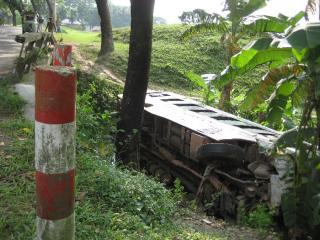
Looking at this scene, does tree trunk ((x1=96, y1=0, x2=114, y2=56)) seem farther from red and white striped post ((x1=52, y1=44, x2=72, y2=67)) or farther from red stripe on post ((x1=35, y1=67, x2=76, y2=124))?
red stripe on post ((x1=35, y1=67, x2=76, y2=124))

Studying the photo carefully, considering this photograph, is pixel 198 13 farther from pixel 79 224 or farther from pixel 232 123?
pixel 79 224

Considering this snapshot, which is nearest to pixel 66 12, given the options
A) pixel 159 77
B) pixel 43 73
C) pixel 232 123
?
pixel 159 77

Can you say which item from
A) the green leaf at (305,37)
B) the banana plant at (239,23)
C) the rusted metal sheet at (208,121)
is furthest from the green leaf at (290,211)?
the green leaf at (305,37)

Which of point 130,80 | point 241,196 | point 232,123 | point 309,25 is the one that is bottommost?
point 241,196

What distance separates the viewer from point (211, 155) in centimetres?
722

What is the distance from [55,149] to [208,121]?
641cm

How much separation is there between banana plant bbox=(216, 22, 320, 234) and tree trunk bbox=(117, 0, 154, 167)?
1834 mm

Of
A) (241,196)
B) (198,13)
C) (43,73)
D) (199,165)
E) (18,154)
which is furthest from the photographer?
(198,13)

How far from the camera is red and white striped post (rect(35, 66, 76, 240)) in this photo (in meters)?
2.43

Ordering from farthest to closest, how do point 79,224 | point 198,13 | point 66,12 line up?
point 66,12, point 198,13, point 79,224

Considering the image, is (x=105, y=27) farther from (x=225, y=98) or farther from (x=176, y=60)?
(x=225, y=98)

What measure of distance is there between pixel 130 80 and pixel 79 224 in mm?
4099

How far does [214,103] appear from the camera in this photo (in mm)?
14430

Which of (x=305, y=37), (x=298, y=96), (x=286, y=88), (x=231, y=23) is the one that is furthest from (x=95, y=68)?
(x=305, y=37)
